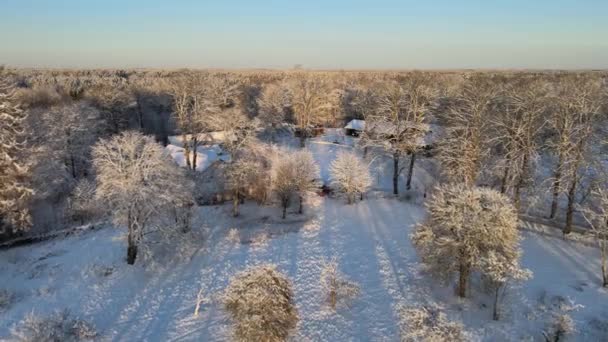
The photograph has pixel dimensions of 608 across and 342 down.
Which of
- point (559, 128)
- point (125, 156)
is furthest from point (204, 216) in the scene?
point (559, 128)

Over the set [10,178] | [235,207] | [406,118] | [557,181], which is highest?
[406,118]

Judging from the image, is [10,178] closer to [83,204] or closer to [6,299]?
[83,204]

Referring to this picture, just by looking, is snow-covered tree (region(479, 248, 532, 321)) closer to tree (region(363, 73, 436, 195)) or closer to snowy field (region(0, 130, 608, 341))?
snowy field (region(0, 130, 608, 341))

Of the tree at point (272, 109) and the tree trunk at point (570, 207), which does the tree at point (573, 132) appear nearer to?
the tree trunk at point (570, 207)

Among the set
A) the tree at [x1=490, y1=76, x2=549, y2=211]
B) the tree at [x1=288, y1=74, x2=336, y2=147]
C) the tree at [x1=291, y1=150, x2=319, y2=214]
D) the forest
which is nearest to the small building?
the tree at [x1=288, y1=74, x2=336, y2=147]

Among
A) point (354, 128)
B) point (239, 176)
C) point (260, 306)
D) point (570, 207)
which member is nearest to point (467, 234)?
point (260, 306)

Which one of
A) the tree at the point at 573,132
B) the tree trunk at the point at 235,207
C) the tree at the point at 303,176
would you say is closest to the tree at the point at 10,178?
the tree trunk at the point at 235,207
